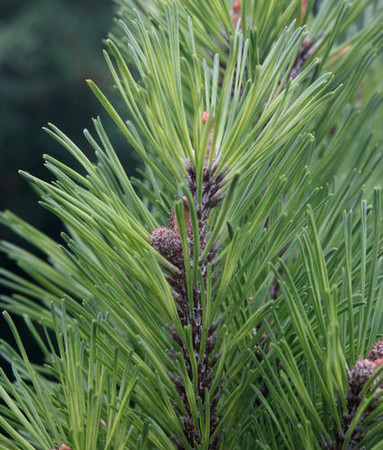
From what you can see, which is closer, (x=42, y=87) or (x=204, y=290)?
(x=204, y=290)

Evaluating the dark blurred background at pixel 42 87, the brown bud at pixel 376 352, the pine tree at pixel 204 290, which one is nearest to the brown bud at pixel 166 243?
the pine tree at pixel 204 290

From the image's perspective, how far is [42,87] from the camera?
2910mm

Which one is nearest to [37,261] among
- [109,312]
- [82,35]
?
[109,312]

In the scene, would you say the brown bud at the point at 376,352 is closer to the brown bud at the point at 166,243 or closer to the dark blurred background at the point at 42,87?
the brown bud at the point at 166,243

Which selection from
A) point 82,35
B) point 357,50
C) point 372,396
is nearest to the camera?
point 372,396

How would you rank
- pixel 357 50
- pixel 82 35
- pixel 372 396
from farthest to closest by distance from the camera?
pixel 82 35 → pixel 357 50 → pixel 372 396

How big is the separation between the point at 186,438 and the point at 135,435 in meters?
0.03

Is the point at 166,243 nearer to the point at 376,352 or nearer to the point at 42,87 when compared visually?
the point at 376,352

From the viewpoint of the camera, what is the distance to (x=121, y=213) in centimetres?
30

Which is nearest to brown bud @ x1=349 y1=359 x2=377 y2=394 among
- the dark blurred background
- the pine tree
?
the pine tree

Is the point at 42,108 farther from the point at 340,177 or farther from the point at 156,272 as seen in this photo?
the point at 156,272

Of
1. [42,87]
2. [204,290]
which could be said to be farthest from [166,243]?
[42,87]

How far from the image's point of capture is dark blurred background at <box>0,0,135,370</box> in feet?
9.04

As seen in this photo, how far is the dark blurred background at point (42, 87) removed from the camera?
275cm
